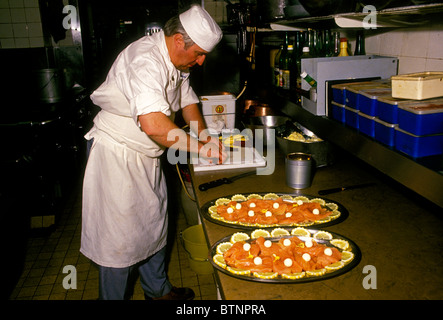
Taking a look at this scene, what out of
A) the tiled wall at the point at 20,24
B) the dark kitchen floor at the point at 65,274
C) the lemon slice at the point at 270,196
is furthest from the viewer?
the tiled wall at the point at 20,24

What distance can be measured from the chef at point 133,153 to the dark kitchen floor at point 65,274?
638mm

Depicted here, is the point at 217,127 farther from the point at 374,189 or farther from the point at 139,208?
the point at 374,189

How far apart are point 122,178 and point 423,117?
1.54 meters

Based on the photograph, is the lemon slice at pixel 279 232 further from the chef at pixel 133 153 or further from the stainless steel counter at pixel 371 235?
the chef at pixel 133 153

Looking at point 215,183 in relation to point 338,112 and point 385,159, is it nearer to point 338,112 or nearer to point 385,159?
point 338,112

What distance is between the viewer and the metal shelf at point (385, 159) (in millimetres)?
1104

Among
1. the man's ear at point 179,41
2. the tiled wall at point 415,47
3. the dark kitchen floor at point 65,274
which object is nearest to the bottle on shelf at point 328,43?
the tiled wall at point 415,47

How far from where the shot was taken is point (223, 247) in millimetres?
1333

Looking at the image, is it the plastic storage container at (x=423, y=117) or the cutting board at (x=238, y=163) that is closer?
the plastic storage container at (x=423, y=117)

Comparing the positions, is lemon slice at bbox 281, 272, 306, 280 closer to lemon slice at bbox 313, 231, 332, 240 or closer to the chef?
lemon slice at bbox 313, 231, 332, 240

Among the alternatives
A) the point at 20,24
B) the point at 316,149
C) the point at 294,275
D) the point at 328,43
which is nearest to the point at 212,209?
the point at 294,275
